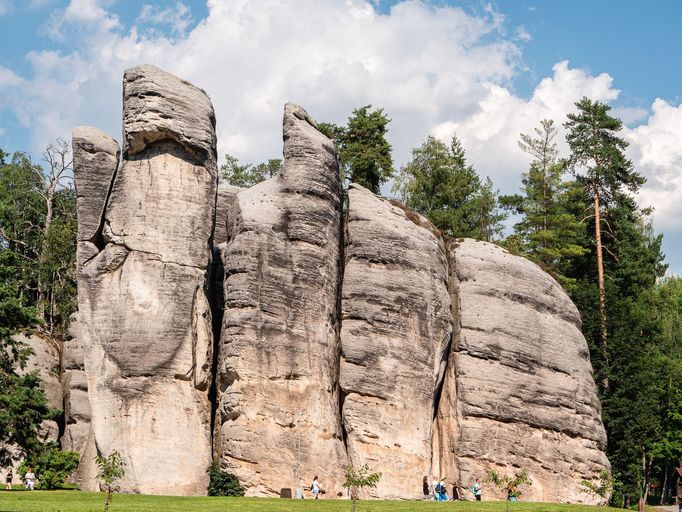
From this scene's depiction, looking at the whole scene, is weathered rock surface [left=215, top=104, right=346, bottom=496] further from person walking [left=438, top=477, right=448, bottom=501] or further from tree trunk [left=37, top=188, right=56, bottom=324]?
tree trunk [left=37, top=188, right=56, bottom=324]

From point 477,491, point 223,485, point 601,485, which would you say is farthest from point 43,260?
point 601,485

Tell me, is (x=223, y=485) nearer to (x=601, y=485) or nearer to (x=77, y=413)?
(x=77, y=413)

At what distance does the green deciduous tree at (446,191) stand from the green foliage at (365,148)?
18.9ft

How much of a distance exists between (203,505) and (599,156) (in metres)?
42.3

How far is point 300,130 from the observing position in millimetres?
45188

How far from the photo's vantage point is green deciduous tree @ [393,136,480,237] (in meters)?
63.4

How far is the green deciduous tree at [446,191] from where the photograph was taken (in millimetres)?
63375

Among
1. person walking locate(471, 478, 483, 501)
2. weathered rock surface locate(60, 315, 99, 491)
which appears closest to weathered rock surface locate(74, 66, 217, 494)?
weathered rock surface locate(60, 315, 99, 491)

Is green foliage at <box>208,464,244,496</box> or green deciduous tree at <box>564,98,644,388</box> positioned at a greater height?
green deciduous tree at <box>564,98,644,388</box>

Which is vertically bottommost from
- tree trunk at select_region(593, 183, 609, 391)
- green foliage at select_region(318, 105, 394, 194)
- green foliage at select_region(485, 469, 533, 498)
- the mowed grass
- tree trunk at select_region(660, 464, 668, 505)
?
tree trunk at select_region(660, 464, 668, 505)

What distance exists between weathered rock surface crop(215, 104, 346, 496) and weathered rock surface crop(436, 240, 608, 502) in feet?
20.9

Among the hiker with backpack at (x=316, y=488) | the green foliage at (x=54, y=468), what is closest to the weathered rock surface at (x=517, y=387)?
the hiker with backpack at (x=316, y=488)

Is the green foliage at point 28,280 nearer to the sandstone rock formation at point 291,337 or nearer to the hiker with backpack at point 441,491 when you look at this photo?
the sandstone rock formation at point 291,337

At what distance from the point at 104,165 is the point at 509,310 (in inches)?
855
